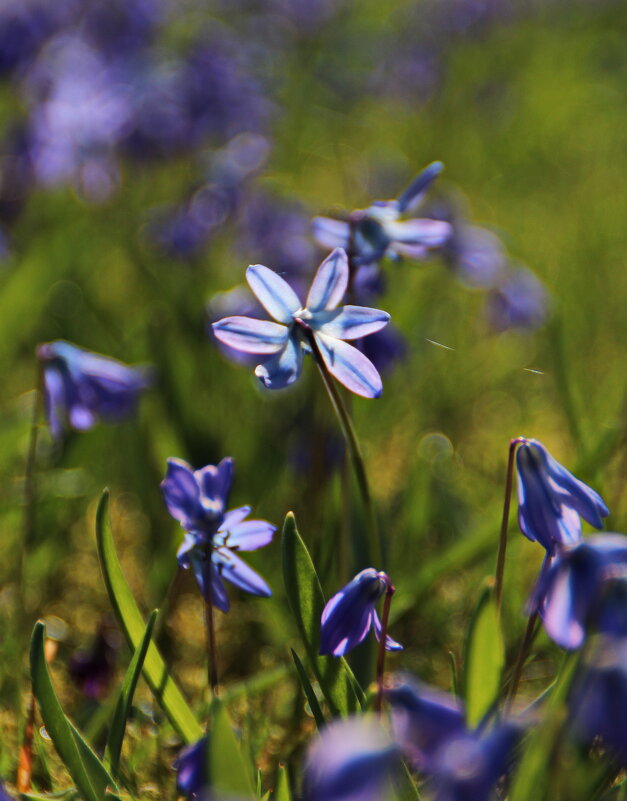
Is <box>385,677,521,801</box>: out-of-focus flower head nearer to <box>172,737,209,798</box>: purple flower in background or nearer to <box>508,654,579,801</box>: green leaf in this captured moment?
<box>508,654,579,801</box>: green leaf

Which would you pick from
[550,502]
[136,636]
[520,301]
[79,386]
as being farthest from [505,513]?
[520,301]

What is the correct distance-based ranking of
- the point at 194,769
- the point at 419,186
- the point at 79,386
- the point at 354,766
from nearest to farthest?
1. the point at 354,766
2. the point at 194,769
3. the point at 419,186
4. the point at 79,386

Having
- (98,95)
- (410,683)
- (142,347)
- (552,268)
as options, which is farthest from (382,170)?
(410,683)

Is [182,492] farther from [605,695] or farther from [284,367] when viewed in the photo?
[605,695]

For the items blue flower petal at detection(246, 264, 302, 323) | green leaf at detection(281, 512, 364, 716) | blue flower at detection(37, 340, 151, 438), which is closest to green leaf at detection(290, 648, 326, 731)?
green leaf at detection(281, 512, 364, 716)

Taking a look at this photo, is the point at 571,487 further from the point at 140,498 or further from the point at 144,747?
the point at 140,498

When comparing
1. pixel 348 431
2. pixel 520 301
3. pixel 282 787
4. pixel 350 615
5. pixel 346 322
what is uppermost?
pixel 346 322
